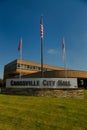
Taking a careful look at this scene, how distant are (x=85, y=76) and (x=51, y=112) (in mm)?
32799

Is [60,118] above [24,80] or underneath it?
underneath

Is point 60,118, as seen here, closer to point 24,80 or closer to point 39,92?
point 39,92

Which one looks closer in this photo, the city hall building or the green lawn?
the green lawn

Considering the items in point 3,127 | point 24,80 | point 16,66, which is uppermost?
point 16,66

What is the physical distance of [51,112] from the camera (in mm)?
12328

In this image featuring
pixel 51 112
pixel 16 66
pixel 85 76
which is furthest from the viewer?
pixel 16 66

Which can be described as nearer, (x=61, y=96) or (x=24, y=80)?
(x=61, y=96)

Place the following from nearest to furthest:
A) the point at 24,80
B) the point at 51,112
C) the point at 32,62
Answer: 1. the point at 51,112
2. the point at 24,80
3. the point at 32,62

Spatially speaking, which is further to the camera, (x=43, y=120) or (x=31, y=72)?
(x=31, y=72)

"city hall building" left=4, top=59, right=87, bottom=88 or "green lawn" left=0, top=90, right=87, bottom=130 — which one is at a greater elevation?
"city hall building" left=4, top=59, right=87, bottom=88

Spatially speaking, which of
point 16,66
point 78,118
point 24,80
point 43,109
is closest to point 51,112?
point 43,109

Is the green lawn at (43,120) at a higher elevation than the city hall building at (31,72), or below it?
→ below

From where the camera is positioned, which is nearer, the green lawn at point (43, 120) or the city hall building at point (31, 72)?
the green lawn at point (43, 120)

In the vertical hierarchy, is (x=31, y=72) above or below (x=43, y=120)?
above
